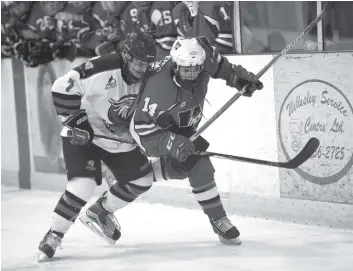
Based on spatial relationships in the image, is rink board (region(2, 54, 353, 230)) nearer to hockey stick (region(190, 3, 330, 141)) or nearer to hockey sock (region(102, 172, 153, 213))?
hockey stick (region(190, 3, 330, 141))

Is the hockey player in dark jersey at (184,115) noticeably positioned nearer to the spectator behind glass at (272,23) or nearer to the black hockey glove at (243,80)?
the black hockey glove at (243,80)

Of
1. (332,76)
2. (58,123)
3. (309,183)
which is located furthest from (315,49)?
(58,123)

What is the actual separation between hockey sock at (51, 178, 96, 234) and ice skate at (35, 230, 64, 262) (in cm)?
3

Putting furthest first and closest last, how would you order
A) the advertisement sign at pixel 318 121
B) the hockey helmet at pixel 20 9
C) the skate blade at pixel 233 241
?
the hockey helmet at pixel 20 9
the advertisement sign at pixel 318 121
the skate blade at pixel 233 241

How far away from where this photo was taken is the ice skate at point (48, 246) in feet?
14.0

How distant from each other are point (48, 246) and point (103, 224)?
0.39m

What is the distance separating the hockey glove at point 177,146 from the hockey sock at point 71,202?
1.32 ft

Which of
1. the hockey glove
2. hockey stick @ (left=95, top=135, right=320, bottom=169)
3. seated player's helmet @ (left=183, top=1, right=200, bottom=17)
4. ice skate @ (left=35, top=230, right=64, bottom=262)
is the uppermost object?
seated player's helmet @ (left=183, top=1, right=200, bottom=17)

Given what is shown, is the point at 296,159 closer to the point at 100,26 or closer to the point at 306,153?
the point at 306,153

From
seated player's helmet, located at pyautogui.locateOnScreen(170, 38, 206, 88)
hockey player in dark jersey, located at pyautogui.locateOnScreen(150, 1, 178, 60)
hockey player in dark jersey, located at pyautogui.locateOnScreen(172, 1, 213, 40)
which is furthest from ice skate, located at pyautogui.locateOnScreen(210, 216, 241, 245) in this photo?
hockey player in dark jersey, located at pyautogui.locateOnScreen(150, 1, 178, 60)

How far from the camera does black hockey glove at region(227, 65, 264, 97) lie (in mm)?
4406

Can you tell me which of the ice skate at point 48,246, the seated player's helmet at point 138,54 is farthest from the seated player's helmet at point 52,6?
the ice skate at point 48,246

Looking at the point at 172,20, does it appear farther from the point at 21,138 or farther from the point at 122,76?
the point at 21,138

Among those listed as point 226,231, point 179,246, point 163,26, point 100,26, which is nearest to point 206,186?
point 226,231
